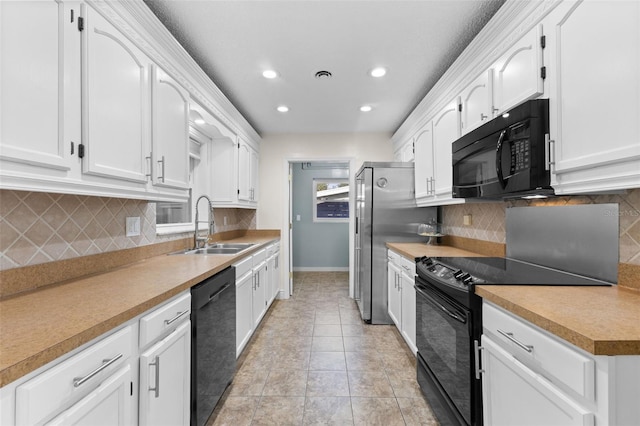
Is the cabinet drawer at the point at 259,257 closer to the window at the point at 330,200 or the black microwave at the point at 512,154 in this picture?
the black microwave at the point at 512,154

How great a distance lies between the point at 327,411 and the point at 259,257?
154 centimetres

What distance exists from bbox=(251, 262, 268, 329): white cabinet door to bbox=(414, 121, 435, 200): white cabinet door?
1.80 meters

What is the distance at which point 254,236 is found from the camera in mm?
4098

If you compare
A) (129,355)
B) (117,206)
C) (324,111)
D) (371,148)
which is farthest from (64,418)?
(371,148)

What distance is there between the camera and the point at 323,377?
7.09 feet

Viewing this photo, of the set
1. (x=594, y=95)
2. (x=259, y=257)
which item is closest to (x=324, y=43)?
(x=594, y=95)

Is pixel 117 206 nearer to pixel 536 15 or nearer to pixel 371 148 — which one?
pixel 536 15

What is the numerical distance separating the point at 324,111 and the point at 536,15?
2221 millimetres

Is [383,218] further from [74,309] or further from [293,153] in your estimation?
[74,309]

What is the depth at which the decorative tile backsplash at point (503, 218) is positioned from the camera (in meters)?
1.24

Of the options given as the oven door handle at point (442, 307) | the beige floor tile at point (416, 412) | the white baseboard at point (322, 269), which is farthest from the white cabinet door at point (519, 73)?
the white baseboard at point (322, 269)

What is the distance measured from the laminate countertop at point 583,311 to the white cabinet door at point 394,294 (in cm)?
153

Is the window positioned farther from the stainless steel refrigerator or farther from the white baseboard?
the stainless steel refrigerator

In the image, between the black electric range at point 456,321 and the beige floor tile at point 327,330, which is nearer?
the black electric range at point 456,321
